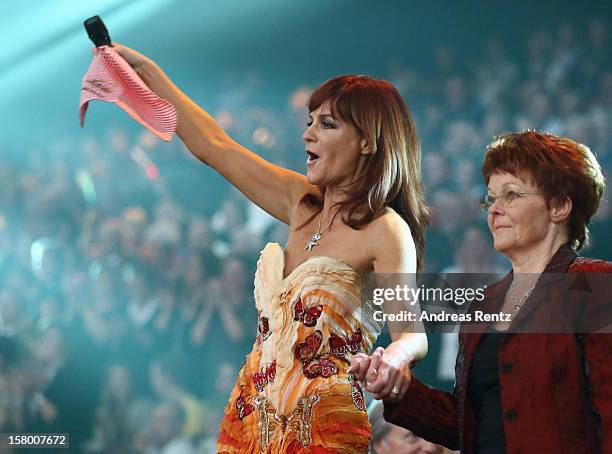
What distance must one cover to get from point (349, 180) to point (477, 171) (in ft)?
6.14

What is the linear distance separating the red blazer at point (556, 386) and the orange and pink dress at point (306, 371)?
30 cm

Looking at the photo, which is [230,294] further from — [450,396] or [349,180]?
[450,396]

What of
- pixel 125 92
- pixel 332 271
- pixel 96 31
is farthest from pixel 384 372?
pixel 96 31

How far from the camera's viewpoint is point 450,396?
2.10m

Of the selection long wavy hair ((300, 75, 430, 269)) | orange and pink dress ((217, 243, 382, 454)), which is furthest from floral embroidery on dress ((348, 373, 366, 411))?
long wavy hair ((300, 75, 430, 269))

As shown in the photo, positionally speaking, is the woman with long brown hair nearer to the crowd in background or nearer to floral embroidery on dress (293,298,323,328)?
floral embroidery on dress (293,298,323,328)

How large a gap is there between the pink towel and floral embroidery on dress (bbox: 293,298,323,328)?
2.16ft

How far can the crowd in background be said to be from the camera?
421 cm

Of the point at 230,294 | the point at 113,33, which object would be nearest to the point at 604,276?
the point at 230,294

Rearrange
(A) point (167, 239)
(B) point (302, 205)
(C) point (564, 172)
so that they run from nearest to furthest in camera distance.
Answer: (C) point (564, 172)
(B) point (302, 205)
(A) point (167, 239)

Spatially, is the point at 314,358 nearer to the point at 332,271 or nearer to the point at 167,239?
the point at 332,271

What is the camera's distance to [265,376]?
223 centimetres

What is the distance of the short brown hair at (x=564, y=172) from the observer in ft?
6.50

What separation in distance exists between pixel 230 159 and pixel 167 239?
2.19 meters
